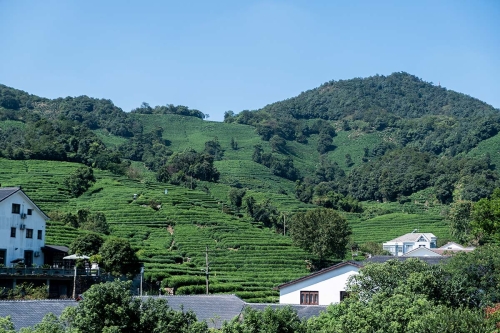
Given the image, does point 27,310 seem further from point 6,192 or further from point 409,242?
point 409,242

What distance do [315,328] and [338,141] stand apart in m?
172

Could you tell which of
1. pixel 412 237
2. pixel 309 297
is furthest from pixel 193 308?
pixel 412 237

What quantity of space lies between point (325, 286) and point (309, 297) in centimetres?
125

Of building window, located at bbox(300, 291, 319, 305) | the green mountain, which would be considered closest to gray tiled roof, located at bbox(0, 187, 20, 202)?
the green mountain

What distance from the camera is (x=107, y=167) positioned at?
116188mm

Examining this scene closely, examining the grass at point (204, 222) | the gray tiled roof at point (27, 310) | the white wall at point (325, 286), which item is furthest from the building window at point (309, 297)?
the gray tiled roof at point (27, 310)

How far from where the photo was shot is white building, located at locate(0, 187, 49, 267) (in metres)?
55.8

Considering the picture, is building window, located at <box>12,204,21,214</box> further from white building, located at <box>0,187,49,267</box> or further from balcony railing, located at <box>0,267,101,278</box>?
balcony railing, located at <box>0,267,101,278</box>

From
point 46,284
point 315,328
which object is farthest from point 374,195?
point 315,328

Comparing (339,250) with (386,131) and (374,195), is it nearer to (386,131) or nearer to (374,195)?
(374,195)

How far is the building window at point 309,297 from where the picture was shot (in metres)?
47.6

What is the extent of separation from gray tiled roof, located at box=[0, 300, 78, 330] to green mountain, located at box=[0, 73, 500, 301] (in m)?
29.8

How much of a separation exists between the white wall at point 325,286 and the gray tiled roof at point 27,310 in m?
19.7

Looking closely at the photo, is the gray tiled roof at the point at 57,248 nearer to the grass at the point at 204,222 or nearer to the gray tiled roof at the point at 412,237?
the grass at the point at 204,222
